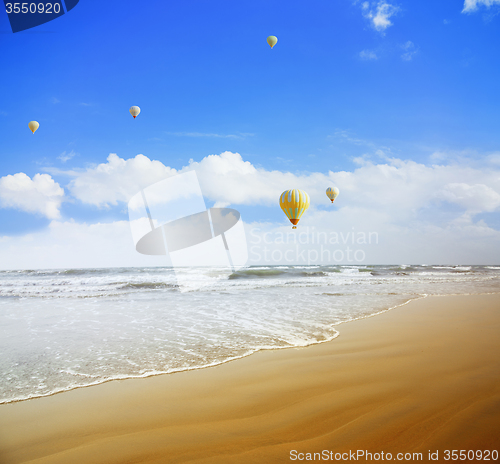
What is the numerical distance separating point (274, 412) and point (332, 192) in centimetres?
2450

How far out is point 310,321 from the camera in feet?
22.8

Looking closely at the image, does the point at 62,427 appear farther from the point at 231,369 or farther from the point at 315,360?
the point at 315,360

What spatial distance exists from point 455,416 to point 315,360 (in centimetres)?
187

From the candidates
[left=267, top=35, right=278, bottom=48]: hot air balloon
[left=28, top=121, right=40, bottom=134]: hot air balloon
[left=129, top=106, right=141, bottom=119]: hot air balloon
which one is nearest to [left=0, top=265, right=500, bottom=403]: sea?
[left=129, top=106, right=141, bottom=119]: hot air balloon

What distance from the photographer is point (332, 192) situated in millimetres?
25750

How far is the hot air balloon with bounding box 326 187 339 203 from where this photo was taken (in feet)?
84.4

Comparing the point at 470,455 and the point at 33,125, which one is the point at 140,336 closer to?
the point at 470,455

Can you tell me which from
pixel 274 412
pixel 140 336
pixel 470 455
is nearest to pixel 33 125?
pixel 140 336

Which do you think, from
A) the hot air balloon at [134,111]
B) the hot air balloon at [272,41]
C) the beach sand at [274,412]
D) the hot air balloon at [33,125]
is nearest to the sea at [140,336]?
the beach sand at [274,412]

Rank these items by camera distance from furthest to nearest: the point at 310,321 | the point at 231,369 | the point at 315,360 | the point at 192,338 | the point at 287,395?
the point at 310,321
the point at 192,338
the point at 315,360
the point at 231,369
the point at 287,395

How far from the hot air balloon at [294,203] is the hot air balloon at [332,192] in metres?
5.48

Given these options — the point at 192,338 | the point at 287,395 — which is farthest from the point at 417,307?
the point at 287,395

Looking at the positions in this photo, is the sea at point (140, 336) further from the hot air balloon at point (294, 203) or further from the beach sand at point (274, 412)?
the hot air balloon at point (294, 203)

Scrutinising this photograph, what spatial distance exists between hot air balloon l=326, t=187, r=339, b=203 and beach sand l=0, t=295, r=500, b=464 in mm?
22090
